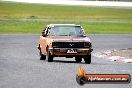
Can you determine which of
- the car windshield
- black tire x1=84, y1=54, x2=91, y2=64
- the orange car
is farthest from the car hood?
black tire x1=84, y1=54, x2=91, y2=64

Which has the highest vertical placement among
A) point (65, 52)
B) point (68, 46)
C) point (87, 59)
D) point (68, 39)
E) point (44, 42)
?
point (68, 39)

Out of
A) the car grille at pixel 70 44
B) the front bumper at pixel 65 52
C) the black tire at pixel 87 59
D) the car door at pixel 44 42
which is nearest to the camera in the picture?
the front bumper at pixel 65 52

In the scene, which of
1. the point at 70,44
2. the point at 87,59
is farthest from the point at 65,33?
the point at 87,59

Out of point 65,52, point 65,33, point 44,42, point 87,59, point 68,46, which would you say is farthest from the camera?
point 44,42

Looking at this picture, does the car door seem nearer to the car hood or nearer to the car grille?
the car hood

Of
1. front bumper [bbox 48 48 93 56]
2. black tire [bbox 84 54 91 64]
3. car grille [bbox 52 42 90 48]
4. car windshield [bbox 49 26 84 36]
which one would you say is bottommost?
black tire [bbox 84 54 91 64]

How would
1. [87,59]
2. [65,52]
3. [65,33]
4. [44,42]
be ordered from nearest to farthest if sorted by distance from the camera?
[65,52], [87,59], [65,33], [44,42]

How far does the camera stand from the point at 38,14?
94.6 meters

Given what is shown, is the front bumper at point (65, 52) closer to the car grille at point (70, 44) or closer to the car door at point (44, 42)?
the car grille at point (70, 44)

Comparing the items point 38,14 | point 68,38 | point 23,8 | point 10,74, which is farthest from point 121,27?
point 10,74

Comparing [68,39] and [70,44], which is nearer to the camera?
[70,44]

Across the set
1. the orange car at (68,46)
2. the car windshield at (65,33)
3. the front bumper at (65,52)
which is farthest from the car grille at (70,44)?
the car windshield at (65,33)

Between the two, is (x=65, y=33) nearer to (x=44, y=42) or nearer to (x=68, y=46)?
(x=44, y=42)

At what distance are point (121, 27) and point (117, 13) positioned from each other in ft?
99.9
